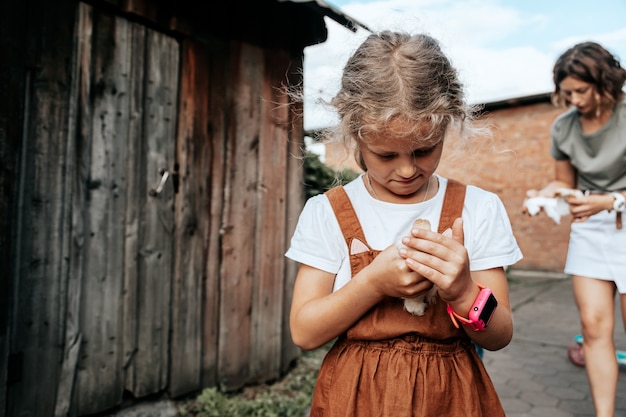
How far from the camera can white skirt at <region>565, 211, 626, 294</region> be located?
2.69 metres

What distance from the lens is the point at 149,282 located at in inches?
130

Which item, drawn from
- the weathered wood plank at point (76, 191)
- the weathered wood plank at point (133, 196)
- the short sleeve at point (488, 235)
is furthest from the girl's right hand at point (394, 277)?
the weathered wood plank at point (133, 196)

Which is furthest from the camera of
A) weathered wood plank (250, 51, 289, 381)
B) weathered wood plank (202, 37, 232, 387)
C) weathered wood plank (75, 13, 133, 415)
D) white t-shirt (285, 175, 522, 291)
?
weathered wood plank (250, 51, 289, 381)

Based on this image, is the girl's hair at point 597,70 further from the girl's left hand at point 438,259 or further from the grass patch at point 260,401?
the grass patch at point 260,401

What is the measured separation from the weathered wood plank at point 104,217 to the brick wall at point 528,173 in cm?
1048

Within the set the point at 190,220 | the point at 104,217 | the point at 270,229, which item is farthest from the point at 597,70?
the point at 104,217

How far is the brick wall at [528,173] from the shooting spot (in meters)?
12.5

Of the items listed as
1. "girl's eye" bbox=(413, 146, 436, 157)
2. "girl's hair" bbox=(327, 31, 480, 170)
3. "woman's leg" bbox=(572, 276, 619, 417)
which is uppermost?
"girl's hair" bbox=(327, 31, 480, 170)

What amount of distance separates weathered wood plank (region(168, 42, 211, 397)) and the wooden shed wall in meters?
0.01

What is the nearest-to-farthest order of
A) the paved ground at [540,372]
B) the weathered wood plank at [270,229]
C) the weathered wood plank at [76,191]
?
the weathered wood plank at [76,191]
the paved ground at [540,372]
the weathered wood plank at [270,229]

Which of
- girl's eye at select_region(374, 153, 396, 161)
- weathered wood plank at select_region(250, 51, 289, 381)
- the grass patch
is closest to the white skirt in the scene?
girl's eye at select_region(374, 153, 396, 161)

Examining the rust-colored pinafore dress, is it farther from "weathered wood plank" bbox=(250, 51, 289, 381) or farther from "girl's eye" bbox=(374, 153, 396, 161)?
"weathered wood plank" bbox=(250, 51, 289, 381)

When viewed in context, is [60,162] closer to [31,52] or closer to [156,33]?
[31,52]

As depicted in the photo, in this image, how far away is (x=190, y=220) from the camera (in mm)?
3537
